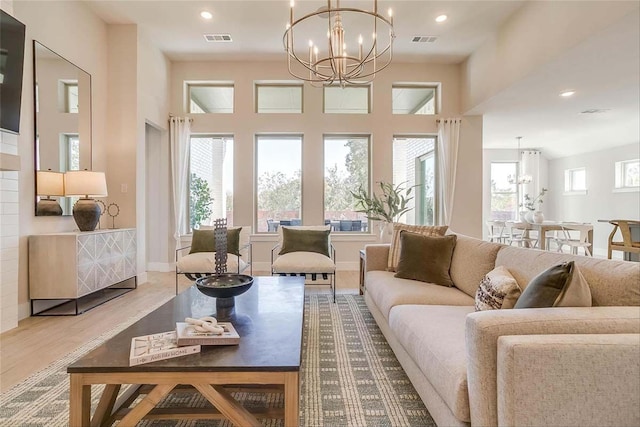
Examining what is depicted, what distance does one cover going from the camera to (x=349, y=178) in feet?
18.4

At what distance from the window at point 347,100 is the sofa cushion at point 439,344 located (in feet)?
13.9

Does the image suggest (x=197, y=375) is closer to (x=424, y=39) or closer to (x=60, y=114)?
(x=60, y=114)

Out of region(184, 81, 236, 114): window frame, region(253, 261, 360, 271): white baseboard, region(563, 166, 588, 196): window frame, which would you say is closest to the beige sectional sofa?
region(253, 261, 360, 271): white baseboard

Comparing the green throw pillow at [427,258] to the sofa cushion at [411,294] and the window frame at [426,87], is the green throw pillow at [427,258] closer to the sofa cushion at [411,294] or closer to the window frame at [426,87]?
the sofa cushion at [411,294]

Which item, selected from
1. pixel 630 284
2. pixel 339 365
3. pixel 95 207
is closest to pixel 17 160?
pixel 95 207

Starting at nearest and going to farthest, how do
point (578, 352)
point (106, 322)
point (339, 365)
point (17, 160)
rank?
point (578, 352) < point (339, 365) < point (17, 160) < point (106, 322)

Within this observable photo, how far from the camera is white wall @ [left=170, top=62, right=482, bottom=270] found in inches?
213

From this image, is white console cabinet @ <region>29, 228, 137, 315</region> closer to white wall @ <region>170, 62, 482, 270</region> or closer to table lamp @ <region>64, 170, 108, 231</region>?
table lamp @ <region>64, 170, 108, 231</region>

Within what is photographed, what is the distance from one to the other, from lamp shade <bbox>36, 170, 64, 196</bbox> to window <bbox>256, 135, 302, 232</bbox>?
273cm

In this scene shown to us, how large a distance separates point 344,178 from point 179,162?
2726 mm

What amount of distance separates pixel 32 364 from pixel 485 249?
3.13 m

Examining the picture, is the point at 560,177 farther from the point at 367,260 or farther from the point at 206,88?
the point at 206,88

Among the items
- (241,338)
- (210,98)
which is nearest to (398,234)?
(241,338)

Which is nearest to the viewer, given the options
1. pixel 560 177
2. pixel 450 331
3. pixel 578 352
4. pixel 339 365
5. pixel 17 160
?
pixel 578 352
